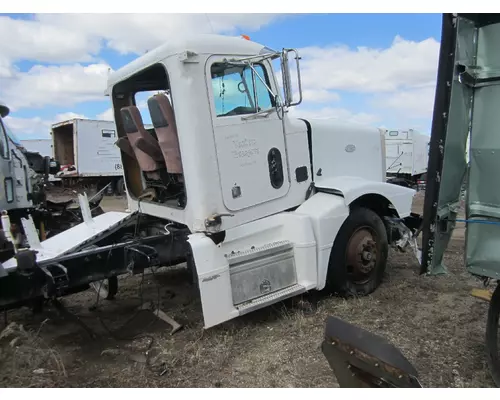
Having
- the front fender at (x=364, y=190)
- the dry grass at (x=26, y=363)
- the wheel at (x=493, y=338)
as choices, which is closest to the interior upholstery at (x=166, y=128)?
the front fender at (x=364, y=190)

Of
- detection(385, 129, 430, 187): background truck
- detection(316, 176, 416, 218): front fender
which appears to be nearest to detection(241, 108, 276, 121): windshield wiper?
detection(316, 176, 416, 218): front fender

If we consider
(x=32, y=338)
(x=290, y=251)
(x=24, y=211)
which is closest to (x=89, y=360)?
(x=32, y=338)

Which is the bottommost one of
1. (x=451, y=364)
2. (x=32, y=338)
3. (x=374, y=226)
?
(x=451, y=364)

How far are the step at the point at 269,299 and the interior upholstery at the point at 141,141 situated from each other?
1.86 m

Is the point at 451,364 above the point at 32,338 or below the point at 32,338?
below

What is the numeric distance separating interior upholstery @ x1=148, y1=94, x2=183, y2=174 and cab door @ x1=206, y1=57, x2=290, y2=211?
48 cm

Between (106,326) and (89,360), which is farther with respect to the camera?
(106,326)

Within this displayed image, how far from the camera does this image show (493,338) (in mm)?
3361

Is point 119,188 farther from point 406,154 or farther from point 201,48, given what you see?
point 201,48

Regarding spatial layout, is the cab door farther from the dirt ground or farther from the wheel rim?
the dirt ground

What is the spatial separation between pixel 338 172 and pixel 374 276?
1.33 metres

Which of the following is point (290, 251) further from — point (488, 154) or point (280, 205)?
point (488, 154)

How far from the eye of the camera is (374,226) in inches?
215

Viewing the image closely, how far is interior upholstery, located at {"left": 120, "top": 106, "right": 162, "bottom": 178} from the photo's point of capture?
197 inches
